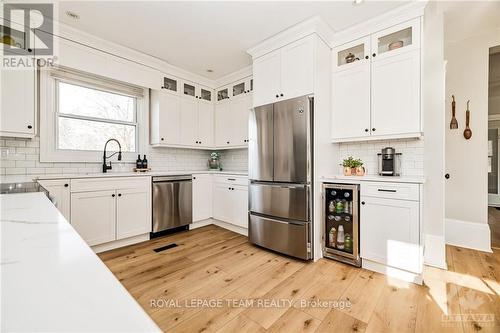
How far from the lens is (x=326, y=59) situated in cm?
265

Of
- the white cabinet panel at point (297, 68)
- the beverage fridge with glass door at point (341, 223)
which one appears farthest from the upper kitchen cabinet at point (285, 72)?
the beverage fridge with glass door at point (341, 223)

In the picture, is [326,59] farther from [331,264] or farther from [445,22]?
[331,264]

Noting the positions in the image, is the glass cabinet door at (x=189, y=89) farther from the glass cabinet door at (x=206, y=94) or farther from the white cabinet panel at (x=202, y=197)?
the white cabinet panel at (x=202, y=197)

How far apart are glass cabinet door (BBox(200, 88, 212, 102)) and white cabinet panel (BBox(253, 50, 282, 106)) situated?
138 cm

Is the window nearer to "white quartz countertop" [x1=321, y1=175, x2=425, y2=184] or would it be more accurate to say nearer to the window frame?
the window frame

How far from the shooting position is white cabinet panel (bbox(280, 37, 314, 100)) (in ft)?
8.11

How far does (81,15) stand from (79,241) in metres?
2.85

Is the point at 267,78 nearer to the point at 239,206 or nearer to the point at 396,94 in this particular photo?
the point at 396,94

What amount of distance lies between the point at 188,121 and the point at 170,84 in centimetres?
63

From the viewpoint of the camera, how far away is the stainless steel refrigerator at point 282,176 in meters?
2.43

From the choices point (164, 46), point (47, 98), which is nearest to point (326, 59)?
point (164, 46)

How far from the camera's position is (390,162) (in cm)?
246

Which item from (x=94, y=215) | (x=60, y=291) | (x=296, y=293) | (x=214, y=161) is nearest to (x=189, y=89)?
(x=214, y=161)

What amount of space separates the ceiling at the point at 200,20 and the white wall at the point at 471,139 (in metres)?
1.51
